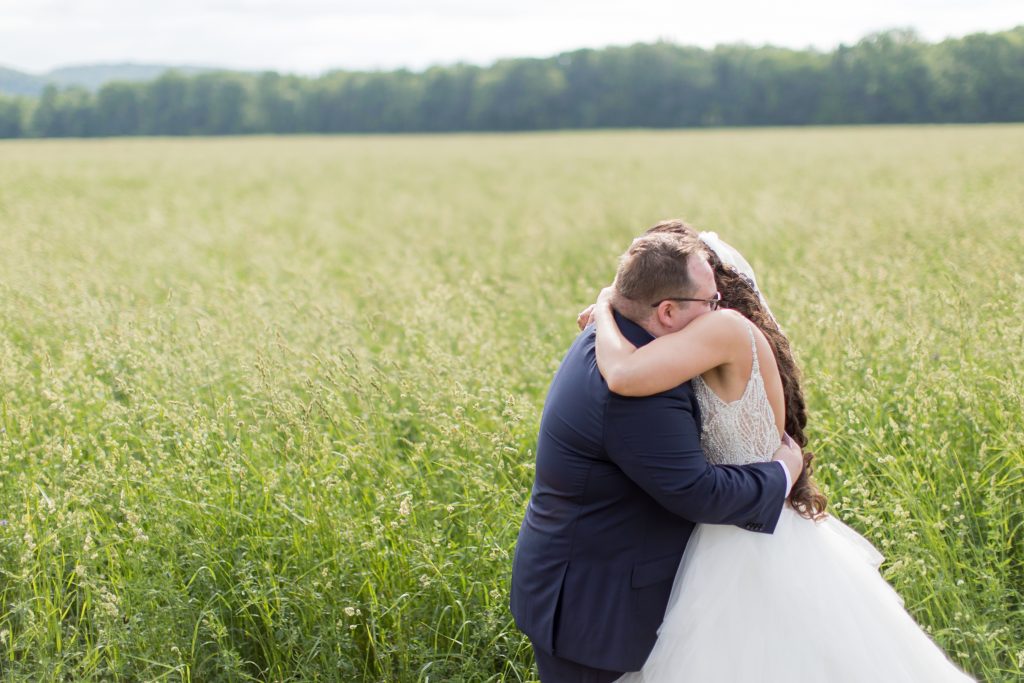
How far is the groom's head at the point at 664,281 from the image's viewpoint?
7.42 feet

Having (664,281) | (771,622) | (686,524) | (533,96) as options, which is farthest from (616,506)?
(533,96)

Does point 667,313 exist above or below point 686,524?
above

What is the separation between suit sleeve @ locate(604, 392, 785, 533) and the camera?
2.22m

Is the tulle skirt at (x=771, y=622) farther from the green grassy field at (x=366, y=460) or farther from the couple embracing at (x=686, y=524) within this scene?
the green grassy field at (x=366, y=460)

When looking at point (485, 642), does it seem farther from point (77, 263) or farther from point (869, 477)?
point (77, 263)

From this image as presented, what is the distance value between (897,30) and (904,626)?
254 ft

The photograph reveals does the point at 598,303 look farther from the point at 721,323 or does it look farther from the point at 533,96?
the point at 533,96

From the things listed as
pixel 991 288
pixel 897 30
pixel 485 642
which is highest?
pixel 897 30

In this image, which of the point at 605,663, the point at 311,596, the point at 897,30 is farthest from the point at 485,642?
the point at 897,30

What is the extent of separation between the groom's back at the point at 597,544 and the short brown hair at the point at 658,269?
11cm

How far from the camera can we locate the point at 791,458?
2461 mm

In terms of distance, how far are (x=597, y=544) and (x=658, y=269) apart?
29.1 inches

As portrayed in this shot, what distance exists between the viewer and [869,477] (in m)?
3.73

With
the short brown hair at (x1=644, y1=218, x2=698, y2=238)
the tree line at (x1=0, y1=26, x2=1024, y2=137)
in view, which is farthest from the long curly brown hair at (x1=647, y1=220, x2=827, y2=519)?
the tree line at (x1=0, y1=26, x2=1024, y2=137)
